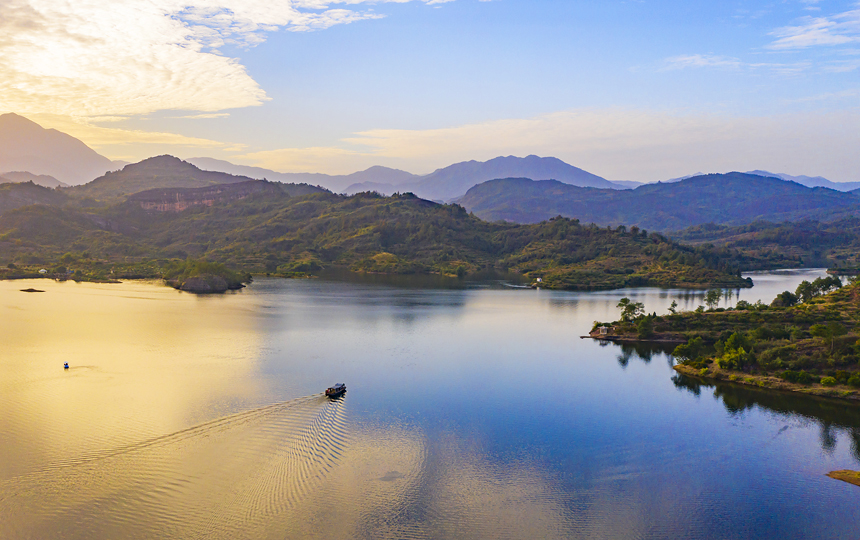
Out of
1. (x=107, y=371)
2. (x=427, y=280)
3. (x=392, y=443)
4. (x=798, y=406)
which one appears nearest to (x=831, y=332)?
(x=798, y=406)

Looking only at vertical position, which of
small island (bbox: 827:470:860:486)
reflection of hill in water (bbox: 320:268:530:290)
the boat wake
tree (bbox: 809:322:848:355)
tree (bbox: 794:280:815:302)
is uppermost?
tree (bbox: 794:280:815:302)

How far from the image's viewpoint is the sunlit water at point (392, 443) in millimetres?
16812

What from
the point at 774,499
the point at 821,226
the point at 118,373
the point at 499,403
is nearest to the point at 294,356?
the point at 118,373

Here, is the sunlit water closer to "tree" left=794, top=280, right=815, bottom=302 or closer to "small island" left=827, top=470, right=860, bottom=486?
"small island" left=827, top=470, right=860, bottom=486

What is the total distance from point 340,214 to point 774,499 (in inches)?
5165

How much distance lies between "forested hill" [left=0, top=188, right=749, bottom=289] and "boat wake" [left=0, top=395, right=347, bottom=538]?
231 feet

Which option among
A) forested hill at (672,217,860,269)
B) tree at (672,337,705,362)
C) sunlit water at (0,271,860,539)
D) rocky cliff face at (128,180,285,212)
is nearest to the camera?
sunlit water at (0,271,860,539)

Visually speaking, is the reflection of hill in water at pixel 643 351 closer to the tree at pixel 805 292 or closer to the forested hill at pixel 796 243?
the tree at pixel 805 292

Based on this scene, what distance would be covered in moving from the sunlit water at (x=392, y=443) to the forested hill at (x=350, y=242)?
186ft

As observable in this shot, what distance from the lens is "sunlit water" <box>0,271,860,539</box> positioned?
1681 cm

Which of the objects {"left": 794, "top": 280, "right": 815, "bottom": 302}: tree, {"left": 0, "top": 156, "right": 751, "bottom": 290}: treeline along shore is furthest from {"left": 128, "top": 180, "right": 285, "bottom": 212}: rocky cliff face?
{"left": 794, "top": 280, "right": 815, "bottom": 302}: tree

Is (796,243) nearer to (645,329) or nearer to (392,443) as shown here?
(645,329)

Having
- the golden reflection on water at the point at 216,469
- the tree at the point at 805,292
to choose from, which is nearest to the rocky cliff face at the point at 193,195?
the golden reflection on water at the point at 216,469

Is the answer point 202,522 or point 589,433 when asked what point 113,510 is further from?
point 589,433
